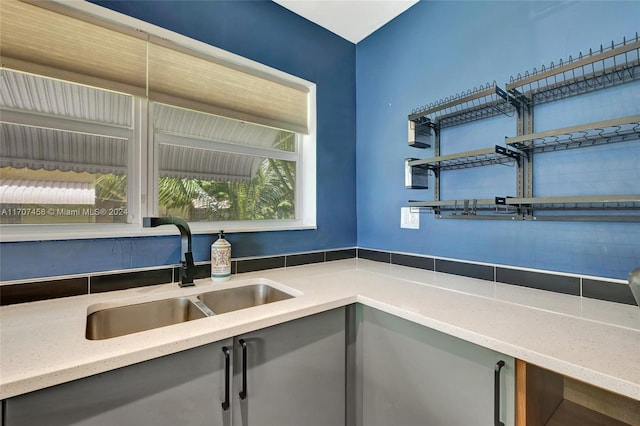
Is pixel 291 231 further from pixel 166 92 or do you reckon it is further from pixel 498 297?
pixel 498 297

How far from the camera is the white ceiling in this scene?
1.83 m

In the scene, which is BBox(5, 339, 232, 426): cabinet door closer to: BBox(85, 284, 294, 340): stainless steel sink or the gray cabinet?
the gray cabinet

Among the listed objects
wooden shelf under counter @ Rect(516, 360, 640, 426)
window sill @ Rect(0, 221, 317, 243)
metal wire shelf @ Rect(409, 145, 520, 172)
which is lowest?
wooden shelf under counter @ Rect(516, 360, 640, 426)

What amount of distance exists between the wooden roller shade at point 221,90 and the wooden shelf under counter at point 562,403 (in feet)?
5.63

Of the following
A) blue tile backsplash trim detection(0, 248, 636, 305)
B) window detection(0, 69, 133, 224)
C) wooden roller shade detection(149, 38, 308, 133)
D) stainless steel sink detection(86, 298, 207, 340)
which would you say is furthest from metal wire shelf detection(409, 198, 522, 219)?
window detection(0, 69, 133, 224)

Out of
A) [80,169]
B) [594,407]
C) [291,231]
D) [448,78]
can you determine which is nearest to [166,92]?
[80,169]

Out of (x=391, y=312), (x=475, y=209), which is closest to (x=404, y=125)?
(x=475, y=209)

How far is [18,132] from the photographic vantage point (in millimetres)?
1188

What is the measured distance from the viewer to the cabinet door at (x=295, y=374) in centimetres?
96

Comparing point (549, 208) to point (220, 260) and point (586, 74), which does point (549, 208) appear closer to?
point (586, 74)

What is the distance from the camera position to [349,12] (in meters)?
1.91

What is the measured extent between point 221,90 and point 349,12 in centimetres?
104

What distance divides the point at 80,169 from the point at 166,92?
542 mm

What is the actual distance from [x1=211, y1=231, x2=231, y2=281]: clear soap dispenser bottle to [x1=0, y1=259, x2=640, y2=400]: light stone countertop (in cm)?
5
